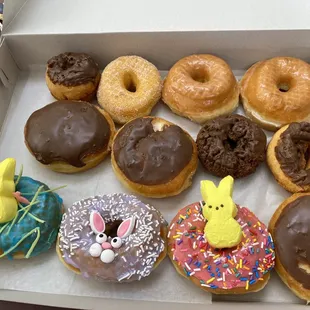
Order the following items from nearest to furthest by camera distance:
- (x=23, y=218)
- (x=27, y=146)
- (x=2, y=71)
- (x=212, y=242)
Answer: (x=212, y=242), (x=23, y=218), (x=27, y=146), (x=2, y=71)

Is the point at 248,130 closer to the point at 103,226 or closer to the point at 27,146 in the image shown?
the point at 103,226

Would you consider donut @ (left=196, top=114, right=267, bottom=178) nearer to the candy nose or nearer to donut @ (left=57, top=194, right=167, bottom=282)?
donut @ (left=57, top=194, right=167, bottom=282)

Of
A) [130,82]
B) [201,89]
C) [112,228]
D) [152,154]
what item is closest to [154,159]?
[152,154]

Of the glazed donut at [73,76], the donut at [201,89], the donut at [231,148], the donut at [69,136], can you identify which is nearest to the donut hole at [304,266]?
the donut at [231,148]

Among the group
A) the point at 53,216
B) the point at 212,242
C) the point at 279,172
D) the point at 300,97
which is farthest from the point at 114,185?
the point at 300,97

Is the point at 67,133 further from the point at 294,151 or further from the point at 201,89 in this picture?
the point at 294,151

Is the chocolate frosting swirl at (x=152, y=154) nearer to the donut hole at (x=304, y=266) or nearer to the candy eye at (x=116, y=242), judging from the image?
the candy eye at (x=116, y=242)

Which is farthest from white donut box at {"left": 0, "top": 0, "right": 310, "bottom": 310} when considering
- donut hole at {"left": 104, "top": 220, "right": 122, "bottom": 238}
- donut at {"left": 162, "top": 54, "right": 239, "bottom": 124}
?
donut hole at {"left": 104, "top": 220, "right": 122, "bottom": 238}
